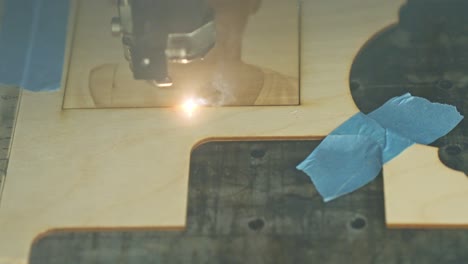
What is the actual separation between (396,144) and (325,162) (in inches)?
4.0

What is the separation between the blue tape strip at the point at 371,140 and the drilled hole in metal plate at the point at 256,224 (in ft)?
0.29

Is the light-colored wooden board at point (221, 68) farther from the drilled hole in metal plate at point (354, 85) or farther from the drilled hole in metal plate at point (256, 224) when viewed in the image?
the drilled hole in metal plate at point (256, 224)

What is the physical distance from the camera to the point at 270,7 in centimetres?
123

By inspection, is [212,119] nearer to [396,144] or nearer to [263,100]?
[263,100]

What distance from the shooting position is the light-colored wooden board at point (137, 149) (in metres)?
1.07

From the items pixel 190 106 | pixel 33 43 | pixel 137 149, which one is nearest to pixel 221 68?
pixel 190 106

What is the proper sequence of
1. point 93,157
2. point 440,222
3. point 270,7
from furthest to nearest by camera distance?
point 270,7, point 93,157, point 440,222

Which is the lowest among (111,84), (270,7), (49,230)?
(49,230)

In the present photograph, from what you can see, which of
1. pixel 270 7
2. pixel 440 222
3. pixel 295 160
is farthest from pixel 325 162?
pixel 270 7

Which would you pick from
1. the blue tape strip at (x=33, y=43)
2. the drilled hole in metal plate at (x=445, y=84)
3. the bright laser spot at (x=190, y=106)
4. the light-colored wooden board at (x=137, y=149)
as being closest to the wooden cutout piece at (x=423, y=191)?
the light-colored wooden board at (x=137, y=149)

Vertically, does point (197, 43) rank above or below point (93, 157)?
above

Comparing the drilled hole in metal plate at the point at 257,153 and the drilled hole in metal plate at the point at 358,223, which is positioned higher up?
the drilled hole in metal plate at the point at 257,153

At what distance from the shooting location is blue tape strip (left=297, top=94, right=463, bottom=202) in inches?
41.9

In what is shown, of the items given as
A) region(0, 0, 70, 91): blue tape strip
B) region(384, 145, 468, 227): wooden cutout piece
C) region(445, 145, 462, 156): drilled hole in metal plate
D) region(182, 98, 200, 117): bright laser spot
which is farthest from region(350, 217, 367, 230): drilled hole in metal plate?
region(0, 0, 70, 91): blue tape strip
